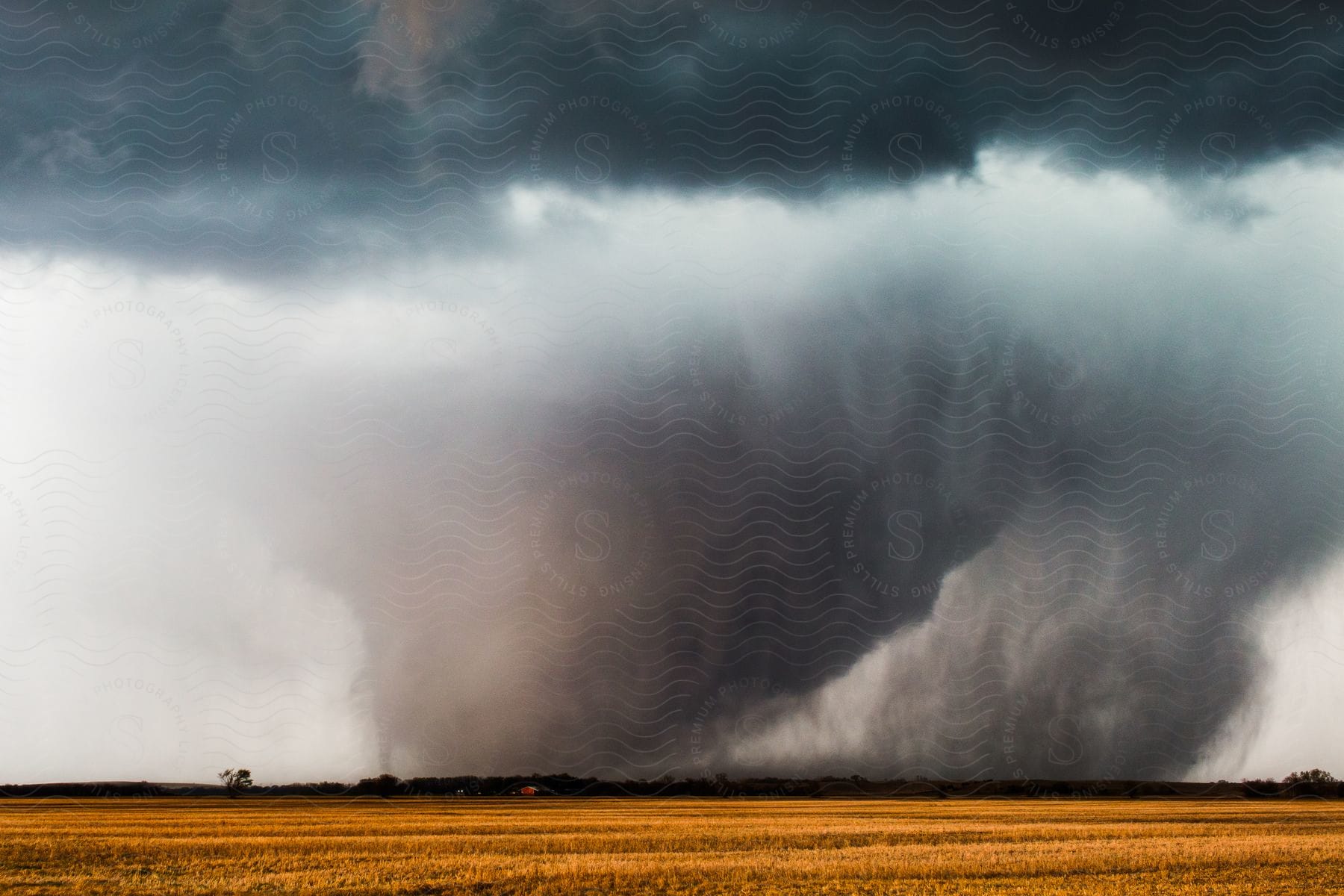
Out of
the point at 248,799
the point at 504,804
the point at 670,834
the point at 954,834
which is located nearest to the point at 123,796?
the point at 248,799

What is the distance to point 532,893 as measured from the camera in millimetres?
17562

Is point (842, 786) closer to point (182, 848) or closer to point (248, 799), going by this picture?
point (248, 799)

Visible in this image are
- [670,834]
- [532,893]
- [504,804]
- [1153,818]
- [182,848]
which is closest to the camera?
[532,893]

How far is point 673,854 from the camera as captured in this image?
2367 centimetres

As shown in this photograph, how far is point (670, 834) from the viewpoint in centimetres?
2956

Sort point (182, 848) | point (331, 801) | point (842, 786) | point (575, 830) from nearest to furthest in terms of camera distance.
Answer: point (182, 848), point (575, 830), point (331, 801), point (842, 786)

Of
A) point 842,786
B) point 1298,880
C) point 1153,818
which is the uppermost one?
point 1298,880

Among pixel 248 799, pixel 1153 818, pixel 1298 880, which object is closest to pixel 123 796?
pixel 248 799

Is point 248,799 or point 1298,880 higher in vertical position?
point 1298,880

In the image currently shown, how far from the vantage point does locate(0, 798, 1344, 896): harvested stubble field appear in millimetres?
18797

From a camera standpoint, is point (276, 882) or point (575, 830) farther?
point (575, 830)

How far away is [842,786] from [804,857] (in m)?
74.4

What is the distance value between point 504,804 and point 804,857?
1650 inches

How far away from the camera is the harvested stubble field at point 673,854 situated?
1880cm
